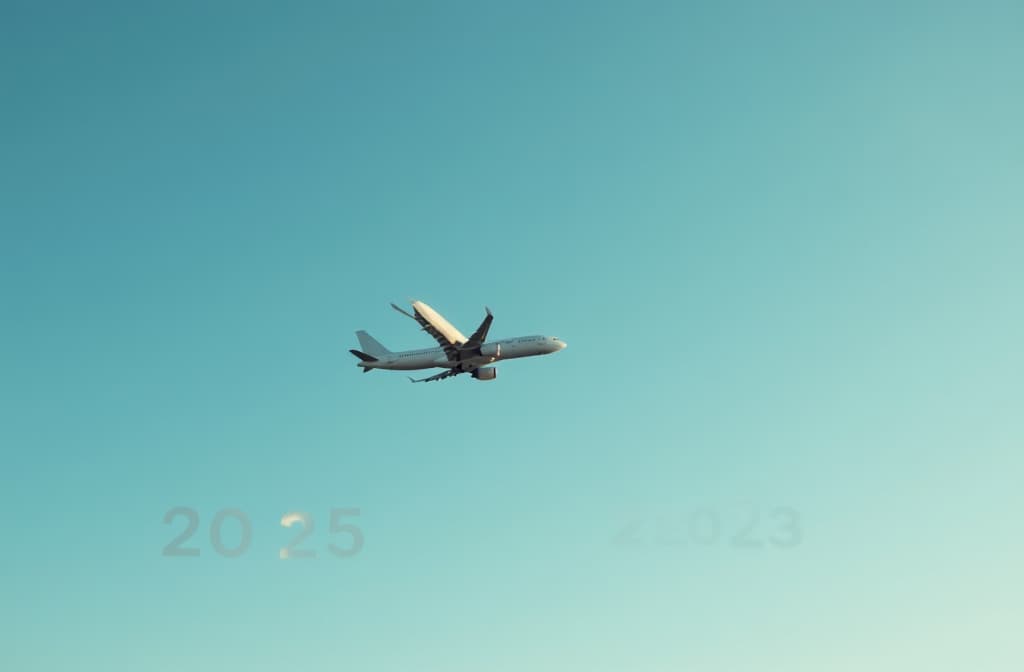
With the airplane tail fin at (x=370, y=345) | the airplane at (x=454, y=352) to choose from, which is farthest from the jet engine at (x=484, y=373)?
the airplane tail fin at (x=370, y=345)

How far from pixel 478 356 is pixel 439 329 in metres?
8.74

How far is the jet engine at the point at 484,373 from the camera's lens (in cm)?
16175

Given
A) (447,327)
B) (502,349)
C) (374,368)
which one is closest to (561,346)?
(502,349)

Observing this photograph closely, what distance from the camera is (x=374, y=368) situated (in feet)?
536

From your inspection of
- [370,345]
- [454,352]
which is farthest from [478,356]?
[370,345]

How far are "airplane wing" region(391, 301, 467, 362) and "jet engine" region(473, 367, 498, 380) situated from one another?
5803 millimetres

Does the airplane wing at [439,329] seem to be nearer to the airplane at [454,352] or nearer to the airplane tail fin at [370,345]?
the airplane at [454,352]

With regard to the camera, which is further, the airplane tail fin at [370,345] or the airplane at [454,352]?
the airplane tail fin at [370,345]

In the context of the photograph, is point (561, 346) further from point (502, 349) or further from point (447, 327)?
point (447, 327)

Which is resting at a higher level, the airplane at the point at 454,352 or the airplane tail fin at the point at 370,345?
the airplane tail fin at the point at 370,345

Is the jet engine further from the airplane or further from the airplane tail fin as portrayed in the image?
the airplane tail fin

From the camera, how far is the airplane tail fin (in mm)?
172500

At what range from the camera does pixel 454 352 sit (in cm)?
15612

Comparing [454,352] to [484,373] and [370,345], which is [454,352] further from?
[370,345]
